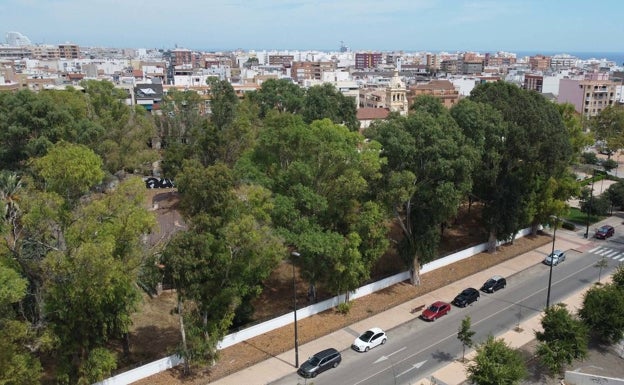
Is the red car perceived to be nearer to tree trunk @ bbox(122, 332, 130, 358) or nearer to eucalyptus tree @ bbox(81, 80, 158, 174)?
tree trunk @ bbox(122, 332, 130, 358)

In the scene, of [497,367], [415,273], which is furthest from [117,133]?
[497,367]

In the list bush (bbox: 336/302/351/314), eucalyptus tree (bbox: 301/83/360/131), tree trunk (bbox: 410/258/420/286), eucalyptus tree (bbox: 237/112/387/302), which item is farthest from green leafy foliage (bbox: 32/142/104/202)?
eucalyptus tree (bbox: 301/83/360/131)

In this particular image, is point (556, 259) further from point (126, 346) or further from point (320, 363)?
point (126, 346)

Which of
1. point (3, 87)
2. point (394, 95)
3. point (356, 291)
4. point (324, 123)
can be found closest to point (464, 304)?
point (356, 291)

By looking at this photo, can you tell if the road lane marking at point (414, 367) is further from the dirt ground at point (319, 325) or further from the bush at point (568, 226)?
the bush at point (568, 226)

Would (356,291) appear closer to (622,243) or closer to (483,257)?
(483,257)
